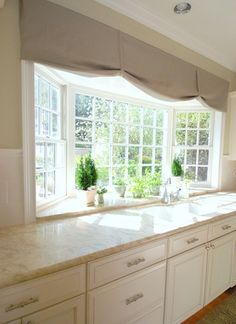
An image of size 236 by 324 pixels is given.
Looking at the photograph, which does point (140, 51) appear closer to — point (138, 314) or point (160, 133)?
point (160, 133)

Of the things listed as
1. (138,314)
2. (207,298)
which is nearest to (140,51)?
(138,314)

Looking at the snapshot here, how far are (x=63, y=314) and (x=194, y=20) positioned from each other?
2.44m

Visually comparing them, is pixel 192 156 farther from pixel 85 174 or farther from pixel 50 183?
pixel 50 183

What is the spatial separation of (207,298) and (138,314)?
85cm

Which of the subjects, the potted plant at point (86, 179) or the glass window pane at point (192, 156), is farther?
the glass window pane at point (192, 156)

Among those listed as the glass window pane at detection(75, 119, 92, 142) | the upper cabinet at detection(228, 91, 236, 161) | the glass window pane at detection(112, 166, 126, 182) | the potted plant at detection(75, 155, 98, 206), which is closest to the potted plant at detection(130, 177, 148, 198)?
the glass window pane at detection(112, 166, 126, 182)

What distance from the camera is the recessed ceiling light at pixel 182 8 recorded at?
179 centimetres

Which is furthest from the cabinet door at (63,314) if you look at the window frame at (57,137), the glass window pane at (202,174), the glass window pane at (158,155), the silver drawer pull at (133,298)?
the glass window pane at (202,174)

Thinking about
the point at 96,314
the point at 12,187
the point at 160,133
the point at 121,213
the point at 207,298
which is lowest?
the point at 207,298

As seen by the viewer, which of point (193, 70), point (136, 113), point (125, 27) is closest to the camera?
point (125, 27)

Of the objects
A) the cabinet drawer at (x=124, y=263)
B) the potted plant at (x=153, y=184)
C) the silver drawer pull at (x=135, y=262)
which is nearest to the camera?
the cabinet drawer at (x=124, y=263)

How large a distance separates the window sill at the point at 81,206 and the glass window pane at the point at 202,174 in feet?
3.20

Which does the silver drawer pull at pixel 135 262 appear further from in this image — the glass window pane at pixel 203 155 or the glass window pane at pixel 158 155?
the glass window pane at pixel 203 155

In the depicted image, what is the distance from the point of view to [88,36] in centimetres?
160
